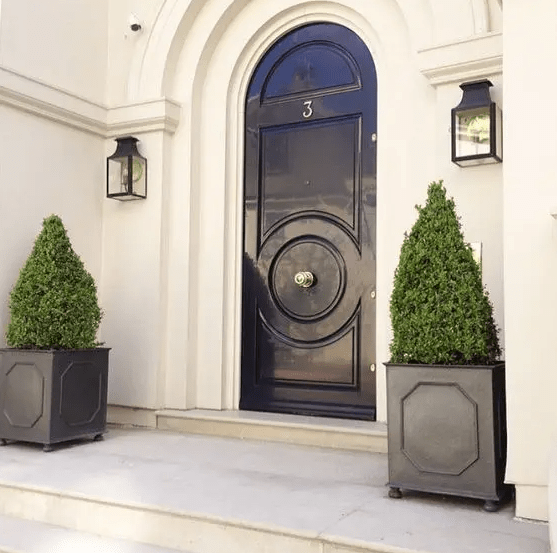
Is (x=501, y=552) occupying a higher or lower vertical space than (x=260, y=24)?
lower

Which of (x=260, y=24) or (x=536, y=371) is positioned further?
(x=260, y=24)

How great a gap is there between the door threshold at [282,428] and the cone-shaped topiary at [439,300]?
3.47 feet

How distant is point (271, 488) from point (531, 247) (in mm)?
1577

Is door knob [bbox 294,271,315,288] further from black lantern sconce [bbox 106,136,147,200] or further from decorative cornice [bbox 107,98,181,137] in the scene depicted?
decorative cornice [bbox 107,98,181,137]

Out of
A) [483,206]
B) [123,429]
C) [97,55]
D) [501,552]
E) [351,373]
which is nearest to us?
[501,552]

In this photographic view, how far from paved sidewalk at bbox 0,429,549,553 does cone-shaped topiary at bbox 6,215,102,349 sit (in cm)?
66

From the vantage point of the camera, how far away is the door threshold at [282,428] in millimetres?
4078

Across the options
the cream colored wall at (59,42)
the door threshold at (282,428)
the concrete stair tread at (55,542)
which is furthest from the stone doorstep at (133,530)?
the cream colored wall at (59,42)

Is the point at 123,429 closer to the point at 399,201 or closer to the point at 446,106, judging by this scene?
the point at 399,201

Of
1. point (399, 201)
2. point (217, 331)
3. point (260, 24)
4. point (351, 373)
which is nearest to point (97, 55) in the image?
point (260, 24)

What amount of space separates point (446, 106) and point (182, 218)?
6.66ft

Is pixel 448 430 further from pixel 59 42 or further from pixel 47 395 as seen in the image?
pixel 59 42

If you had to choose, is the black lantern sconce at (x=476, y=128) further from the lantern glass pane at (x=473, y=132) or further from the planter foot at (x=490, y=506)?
A: the planter foot at (x=490, y=506)

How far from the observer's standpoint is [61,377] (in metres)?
4.12
